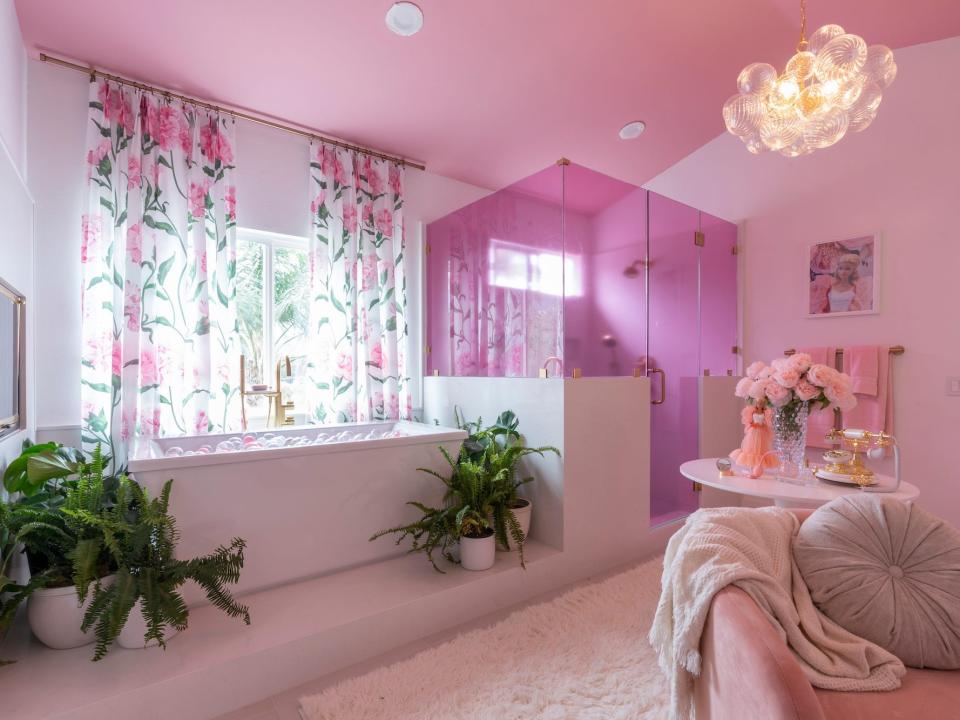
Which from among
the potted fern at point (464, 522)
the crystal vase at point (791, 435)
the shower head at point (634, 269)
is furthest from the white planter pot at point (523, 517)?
the shower head at point (634, 269)

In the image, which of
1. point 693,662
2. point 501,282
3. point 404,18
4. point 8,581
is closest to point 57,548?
point 8,581

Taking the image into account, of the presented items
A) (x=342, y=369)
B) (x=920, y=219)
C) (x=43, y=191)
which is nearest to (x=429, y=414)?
(x=342, y=369)

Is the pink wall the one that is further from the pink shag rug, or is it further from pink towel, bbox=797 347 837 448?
the pink shag rug

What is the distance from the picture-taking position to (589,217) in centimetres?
264

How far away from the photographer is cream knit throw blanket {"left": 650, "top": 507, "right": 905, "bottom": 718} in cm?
107

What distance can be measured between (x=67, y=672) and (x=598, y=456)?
231cm

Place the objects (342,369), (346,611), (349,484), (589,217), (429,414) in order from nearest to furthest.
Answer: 1. (346,611)
2. (349,484)
3. (589,217)
4. (342,369)
5. (429,414)

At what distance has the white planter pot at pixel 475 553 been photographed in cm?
228

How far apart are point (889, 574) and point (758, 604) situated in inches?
19.5

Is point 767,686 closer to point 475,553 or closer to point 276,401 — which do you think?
point 475,553

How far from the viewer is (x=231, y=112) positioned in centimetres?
276

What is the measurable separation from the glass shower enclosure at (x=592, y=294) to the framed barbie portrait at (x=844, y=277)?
0.53 m

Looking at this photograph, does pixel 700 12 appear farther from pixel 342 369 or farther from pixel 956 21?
pixel 342 369

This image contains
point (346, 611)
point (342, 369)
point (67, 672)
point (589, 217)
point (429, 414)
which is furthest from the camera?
point (429, 414)
